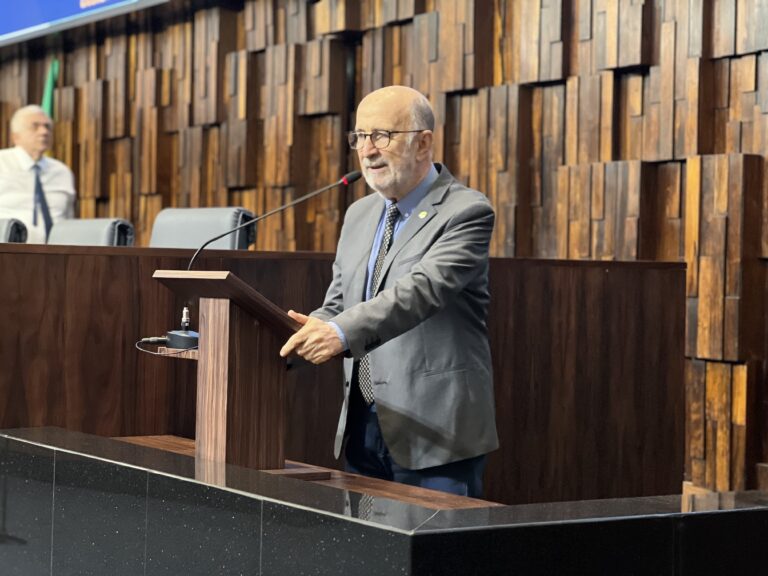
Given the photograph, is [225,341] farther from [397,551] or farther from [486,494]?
[486,494]

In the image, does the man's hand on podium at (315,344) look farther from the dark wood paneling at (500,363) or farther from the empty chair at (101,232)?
the empty chair at (101,232)

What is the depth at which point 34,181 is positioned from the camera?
249 inches

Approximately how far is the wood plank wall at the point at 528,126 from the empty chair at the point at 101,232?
5.27ft

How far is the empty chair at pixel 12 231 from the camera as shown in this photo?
4.94m

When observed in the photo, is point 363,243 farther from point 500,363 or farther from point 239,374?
point 500,363

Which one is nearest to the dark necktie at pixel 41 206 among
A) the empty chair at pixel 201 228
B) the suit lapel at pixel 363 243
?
the empty chair at pixel 201 228

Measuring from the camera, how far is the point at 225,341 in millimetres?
2625

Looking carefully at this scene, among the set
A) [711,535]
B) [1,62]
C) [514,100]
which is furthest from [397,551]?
[1,62]

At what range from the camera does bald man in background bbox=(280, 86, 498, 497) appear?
2.81 meters

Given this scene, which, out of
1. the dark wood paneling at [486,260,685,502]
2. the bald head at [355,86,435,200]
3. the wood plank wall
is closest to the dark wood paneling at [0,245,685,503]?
the dark wood paneling at [486,260,685,502]

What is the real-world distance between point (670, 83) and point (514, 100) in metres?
0.86

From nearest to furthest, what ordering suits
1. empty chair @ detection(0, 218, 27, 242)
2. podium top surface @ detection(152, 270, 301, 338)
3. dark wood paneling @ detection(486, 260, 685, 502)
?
podium top surface @ detection(152, 270, 301, 338) < dark wood paneling @ detection(486, 260, 685, 502) < empty chair @ detection(0, 218, 27, 242)

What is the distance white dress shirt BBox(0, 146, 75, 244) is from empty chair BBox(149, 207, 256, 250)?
1503 millimetres

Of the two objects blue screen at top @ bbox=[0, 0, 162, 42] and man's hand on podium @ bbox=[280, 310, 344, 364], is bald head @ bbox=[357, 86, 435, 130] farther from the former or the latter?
blue screen at top @ bbox=[0, 0, 162, 42]
